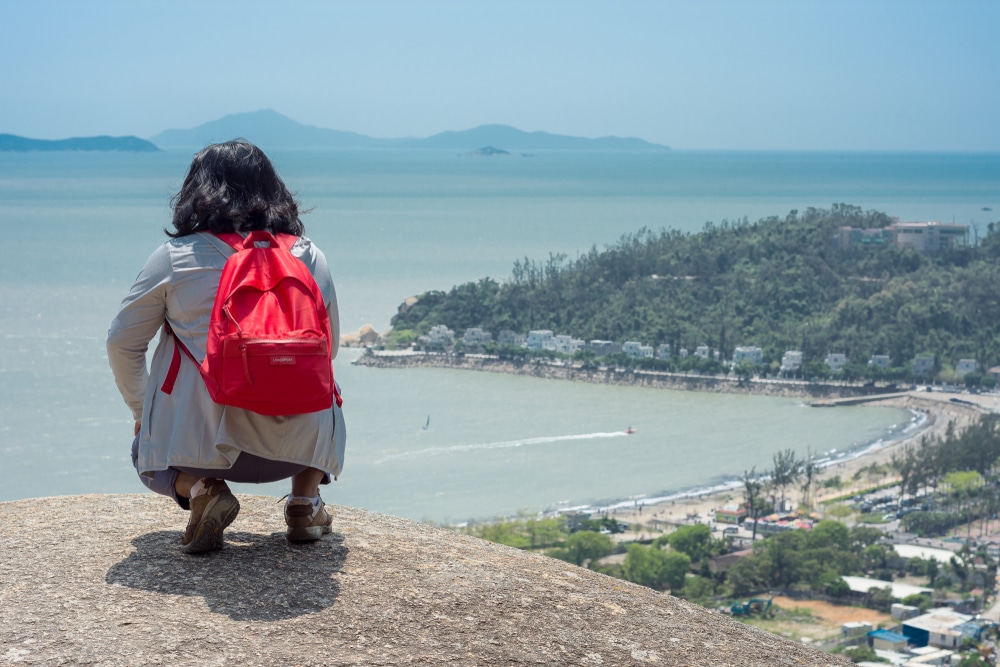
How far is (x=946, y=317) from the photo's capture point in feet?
137

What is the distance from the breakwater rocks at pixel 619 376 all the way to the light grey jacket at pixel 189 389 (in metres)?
31.8

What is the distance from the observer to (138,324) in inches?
87.7

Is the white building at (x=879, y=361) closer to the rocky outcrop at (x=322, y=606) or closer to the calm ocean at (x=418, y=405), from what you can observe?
the calm ocean at (x=418, y=405)

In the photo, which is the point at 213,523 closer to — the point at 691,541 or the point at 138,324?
the point at 138,324

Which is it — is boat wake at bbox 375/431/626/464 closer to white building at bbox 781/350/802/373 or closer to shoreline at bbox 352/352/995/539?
shoreline at bbox 352/352/995/539

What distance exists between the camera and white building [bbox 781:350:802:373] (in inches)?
1384

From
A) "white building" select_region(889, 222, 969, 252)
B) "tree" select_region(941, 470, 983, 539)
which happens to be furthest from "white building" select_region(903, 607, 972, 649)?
"white building" select_region(889, 222, 969, 252)

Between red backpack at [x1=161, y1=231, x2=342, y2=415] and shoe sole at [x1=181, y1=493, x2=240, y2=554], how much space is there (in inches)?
10.9

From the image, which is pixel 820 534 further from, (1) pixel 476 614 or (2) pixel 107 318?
(2) pixel 107 318

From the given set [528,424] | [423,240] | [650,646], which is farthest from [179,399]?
[423,240]

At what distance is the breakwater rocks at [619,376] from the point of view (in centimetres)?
3359

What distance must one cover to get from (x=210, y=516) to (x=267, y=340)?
0.43m

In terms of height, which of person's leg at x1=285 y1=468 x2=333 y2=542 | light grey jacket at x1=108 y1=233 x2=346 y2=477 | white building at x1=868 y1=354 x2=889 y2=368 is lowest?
white building at x1=868 y1=354 x2=889 y2=368

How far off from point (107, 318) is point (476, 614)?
38.1 metres
